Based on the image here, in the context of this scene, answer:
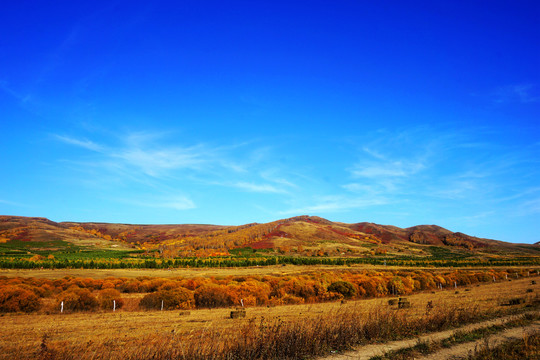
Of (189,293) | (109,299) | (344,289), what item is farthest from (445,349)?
(109,299)

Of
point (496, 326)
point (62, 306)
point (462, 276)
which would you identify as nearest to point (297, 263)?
point (462, 276)

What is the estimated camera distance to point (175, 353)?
9.82 m

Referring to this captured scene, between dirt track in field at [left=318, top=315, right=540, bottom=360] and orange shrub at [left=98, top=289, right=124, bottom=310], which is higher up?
dirt track in field at [left=318, top=315, right=540, bottom=360]

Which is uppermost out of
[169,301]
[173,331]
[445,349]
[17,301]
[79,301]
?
[445,349]

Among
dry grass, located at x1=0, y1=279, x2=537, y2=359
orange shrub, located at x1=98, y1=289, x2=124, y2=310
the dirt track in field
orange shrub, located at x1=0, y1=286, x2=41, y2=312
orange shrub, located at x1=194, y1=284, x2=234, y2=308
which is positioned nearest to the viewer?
dry grass, located at x1=0, y1=279, x2=537, y2=359

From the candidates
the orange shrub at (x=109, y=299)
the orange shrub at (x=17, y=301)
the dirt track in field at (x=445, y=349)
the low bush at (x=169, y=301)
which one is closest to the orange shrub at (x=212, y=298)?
the low bush at (x=169, y=301)

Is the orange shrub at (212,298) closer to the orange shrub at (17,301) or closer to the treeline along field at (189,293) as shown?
the treeline along field at (189,293)

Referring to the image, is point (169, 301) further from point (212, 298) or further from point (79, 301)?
point (79, 301)

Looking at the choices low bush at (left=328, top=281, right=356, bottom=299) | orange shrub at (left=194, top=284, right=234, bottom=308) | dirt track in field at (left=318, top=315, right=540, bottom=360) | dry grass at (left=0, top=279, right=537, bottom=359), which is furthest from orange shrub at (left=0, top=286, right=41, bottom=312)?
low bush at (left=328, top=281, right=356, bottom=299)

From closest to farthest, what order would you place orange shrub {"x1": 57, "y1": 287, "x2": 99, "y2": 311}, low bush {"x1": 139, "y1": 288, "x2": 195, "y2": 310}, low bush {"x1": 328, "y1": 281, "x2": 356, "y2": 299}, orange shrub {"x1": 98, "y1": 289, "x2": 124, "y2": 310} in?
orange shrub {"x1": 57, "y1": 287, "x2": 99, "y2": 311}, orange shrub {"x1": 98, "y1": 289, "x2": 124, "y2": 310}, low bush {"x1": 139, "y1": 288, "x2": 195, "y2": 310}, low bush {"x1": 328, "y1": 281, "x2": 356, "y2": 299}

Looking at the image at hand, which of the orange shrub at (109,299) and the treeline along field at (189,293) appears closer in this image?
→ the treeline along field at (189,293)

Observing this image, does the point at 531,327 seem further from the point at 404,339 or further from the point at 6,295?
the point at 6,295

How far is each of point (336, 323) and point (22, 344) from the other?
564 inches

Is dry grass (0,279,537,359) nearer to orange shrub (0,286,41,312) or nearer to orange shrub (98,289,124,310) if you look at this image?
orange shrub (98,289,124,310)
